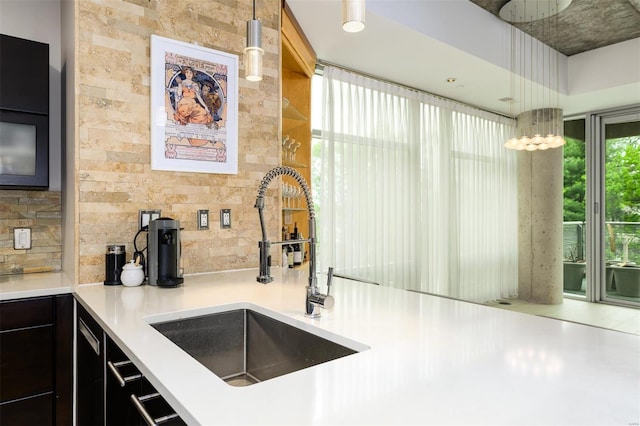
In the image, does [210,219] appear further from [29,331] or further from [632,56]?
[632,56]

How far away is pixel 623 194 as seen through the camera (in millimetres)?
5223

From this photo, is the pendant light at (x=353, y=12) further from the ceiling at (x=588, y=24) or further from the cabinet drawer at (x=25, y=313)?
the ceiling at (x=588, y=24)

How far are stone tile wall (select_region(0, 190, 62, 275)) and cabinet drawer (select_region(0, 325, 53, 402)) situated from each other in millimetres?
692

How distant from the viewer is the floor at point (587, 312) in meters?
4.59

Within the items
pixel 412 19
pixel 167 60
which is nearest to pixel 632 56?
pixel 412 19

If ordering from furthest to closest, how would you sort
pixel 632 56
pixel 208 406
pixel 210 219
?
pixel 632 56
pixel 210 219
pixel 208 406

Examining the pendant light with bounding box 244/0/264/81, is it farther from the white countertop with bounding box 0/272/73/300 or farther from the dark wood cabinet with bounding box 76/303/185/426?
the white countertop with bounding box 0/272/73/300

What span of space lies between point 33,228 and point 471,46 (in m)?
3.60

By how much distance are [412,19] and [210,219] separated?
215 cm

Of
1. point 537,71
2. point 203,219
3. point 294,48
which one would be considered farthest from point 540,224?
point 203,219

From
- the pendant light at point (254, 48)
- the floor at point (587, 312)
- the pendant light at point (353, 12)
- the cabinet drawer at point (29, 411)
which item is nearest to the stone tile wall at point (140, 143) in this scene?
the cabinet drawer at point (29, 411)

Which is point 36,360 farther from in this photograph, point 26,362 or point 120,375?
point 120,375

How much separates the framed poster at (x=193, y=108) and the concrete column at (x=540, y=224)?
4673 millimetres

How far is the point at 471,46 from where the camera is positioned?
3555 millimetres
